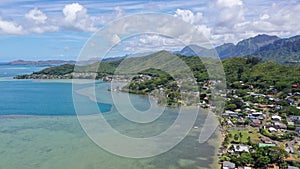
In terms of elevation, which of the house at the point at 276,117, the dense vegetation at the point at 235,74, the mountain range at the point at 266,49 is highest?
the mountain range at the point at 266,49

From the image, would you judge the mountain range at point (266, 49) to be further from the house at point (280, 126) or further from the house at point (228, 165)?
the house at point (228, 165)

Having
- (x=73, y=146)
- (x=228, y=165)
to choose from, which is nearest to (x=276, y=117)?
(x=228, y=165)

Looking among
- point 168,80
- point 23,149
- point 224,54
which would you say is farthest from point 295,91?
point 224,54

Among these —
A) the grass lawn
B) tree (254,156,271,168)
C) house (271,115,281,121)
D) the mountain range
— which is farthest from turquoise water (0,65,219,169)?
the mountain range

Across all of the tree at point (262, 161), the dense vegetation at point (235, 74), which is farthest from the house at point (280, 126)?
the dense vegetation at point (235, 74)

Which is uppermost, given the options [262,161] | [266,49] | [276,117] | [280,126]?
[266,49]

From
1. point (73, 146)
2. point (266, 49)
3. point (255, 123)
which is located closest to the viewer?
point (73, 146)

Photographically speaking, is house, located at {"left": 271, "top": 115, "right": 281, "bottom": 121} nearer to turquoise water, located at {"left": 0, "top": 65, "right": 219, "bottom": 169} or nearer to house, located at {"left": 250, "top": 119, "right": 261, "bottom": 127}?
house, located at {"left": 250, "top": 119, "right": 261, "bottom": 127}

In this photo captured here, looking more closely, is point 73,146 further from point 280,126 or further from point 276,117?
point 276,117

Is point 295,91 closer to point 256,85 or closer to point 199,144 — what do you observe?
point 256,85
